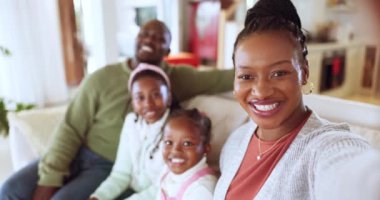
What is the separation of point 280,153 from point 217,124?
2.24ft

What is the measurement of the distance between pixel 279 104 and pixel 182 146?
0.44 m

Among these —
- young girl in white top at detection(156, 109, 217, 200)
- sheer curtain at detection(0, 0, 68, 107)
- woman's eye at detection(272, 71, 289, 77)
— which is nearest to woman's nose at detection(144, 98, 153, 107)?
young girl in white top at detection(156, 109, 217, 200)

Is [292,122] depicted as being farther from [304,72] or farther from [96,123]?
[96,123]

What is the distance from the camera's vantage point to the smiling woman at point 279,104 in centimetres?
60

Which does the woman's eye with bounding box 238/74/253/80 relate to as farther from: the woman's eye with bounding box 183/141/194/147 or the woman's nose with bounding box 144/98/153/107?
the woman's nose with bounding box 144/98/153/107

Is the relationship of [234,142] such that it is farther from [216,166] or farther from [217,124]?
[217,124]

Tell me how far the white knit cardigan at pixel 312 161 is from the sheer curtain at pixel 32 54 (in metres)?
1.83

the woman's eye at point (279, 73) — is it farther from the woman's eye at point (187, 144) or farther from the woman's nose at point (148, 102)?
the woman's nose at point (148, 102)

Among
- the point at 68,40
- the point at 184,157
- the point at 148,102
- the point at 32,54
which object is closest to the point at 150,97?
the point at 148,102

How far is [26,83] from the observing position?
7.02 feet

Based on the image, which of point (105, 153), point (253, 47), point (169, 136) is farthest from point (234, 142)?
point (105, 153)

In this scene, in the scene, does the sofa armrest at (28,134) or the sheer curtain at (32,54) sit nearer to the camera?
the sofa armrest at (28,134)

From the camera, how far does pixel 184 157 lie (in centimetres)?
102

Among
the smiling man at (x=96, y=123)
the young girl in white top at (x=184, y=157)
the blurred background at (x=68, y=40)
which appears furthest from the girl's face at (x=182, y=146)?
the blurred background at (x=68, y=40)
